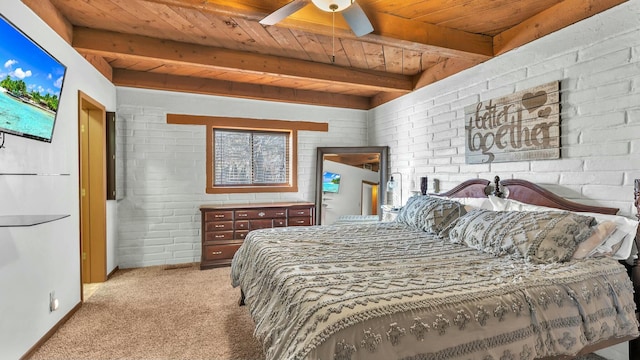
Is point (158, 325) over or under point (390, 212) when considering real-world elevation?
under

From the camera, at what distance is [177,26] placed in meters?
2.78

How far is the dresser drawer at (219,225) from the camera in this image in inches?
160

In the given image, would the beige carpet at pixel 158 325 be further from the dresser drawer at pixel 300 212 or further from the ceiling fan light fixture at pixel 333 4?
the ceiling fan light fixture at pixel 333 4

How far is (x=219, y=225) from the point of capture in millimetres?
4094

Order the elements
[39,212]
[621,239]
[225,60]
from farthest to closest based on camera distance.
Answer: [225,60] < [39,212] < [621,239]

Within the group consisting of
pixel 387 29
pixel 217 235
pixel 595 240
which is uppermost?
pixel 387 29

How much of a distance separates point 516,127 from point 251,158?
3309mm

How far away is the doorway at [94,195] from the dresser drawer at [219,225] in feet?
3.63

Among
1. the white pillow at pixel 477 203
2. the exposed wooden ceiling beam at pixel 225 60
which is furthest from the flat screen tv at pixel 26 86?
the white pillow at pixel 477 203

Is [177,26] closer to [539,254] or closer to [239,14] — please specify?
[239,14]

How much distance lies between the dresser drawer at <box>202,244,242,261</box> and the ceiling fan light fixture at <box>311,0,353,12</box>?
309 cm

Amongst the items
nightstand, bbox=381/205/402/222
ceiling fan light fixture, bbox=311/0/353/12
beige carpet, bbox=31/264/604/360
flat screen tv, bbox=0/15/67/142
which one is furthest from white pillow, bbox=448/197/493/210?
flat screen tv, bbox=0/15/67/142

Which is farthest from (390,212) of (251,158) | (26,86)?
(26,86)

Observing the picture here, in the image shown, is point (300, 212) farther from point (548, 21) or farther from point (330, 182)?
point (548, 21)
